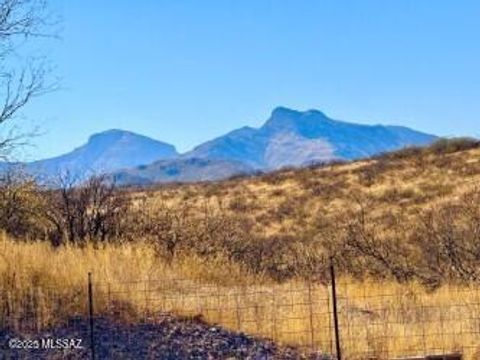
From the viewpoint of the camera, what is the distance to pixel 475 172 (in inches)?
1447

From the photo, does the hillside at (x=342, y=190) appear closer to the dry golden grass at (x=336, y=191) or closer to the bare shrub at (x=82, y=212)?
the dry golden grass at (x=336, y=191)

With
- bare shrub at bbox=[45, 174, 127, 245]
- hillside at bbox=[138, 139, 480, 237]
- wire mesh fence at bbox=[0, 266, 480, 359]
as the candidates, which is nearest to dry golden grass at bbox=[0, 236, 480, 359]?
wire mesh fence at bbox=[0, 266, 480, 359]

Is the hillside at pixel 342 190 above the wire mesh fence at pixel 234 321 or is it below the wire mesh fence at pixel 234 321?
above

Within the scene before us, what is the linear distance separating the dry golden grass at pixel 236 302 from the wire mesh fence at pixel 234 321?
Answer: 0.02 m

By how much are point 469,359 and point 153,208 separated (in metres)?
11.9

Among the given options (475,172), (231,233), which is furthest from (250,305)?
(475,172)

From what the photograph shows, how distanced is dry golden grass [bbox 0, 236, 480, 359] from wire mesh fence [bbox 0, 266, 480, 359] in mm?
17

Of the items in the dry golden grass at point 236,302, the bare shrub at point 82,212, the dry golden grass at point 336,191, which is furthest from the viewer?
the dry golden grass at point 336,191

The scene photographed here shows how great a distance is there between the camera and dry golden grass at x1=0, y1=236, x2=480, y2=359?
10578 mm

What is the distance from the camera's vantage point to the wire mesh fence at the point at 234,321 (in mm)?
10023

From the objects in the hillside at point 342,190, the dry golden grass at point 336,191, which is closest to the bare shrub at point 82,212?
the dry golden grass at point 336,191

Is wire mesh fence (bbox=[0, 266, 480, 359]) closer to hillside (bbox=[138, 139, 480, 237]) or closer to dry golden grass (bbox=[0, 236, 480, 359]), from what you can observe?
dry golden grass (bbox=[0, 236, 480, 359])

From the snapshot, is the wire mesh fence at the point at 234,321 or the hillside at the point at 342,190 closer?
the wire mesh fence at the point at 234,321

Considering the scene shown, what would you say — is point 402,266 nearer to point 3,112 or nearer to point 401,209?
point 3,112
